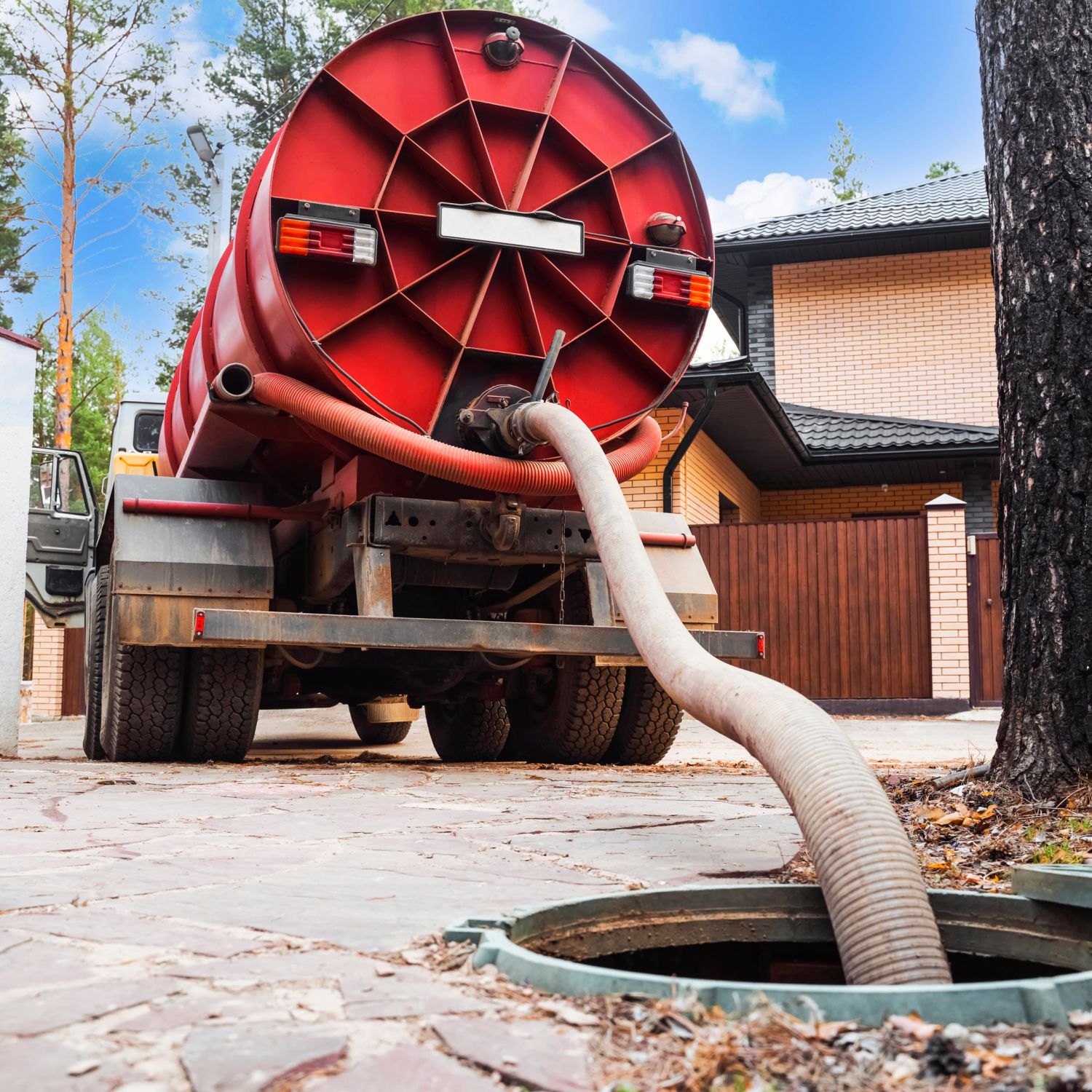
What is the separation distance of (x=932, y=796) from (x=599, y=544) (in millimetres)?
1400

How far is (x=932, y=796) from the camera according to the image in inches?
154

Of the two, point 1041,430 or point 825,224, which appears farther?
point 825,224

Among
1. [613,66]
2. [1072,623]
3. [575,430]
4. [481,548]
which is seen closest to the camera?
[1072,623]

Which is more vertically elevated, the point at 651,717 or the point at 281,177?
the point at 281,177

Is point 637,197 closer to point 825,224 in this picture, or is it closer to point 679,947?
point 679,947

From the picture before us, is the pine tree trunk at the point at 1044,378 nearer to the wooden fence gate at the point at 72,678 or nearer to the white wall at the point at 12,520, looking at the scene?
the white wall at the point at 12,520

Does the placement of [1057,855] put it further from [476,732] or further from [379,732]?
[379,732]

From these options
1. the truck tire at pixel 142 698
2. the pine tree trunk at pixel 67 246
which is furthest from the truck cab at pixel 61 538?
the pine tree trunk at pixel 67 246

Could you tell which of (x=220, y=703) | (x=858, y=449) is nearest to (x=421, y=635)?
(x=220, y=703)

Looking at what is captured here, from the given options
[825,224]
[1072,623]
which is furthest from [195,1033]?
[825,224]

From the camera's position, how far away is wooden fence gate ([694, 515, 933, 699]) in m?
13.8

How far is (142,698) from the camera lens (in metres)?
5.90

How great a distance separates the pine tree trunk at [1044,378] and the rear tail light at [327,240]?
99.0 inches

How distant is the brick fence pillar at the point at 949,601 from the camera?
533 inches
